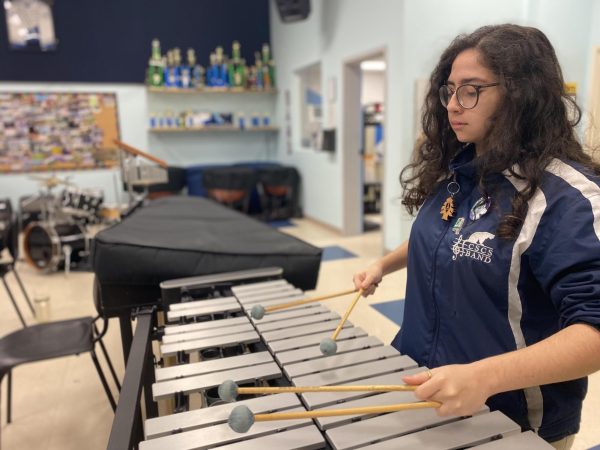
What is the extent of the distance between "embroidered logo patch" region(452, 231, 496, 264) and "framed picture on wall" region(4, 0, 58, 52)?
23.3 feet

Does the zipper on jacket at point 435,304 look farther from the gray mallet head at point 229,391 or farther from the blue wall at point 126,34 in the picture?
the blue wall at point 126,34

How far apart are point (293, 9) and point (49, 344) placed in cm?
518

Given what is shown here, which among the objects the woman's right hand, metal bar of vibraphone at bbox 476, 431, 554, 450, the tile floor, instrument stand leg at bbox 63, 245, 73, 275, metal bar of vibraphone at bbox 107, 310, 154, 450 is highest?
the woman's right hand

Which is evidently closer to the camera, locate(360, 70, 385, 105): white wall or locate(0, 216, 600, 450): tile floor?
locate(0, 216, 600, 450): tile floor

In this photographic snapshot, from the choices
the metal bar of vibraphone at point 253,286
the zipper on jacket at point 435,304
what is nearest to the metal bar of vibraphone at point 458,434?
the zipper on jacket at point 435,304

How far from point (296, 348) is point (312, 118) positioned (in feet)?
19.8

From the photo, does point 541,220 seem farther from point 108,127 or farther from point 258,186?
point 108,127

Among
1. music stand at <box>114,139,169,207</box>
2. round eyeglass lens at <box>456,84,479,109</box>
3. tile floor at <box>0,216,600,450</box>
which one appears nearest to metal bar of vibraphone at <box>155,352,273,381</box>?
tile floor at <box>0,216,600,450</box>

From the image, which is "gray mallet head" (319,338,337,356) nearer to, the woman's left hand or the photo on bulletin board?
the woman's left hand

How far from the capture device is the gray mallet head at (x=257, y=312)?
1502 mm

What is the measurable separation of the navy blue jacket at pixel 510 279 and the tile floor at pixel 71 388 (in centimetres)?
32

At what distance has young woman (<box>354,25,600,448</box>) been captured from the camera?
2.72 feet

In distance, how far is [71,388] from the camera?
2.49 metres

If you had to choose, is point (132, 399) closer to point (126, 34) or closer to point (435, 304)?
point (435, 304)
